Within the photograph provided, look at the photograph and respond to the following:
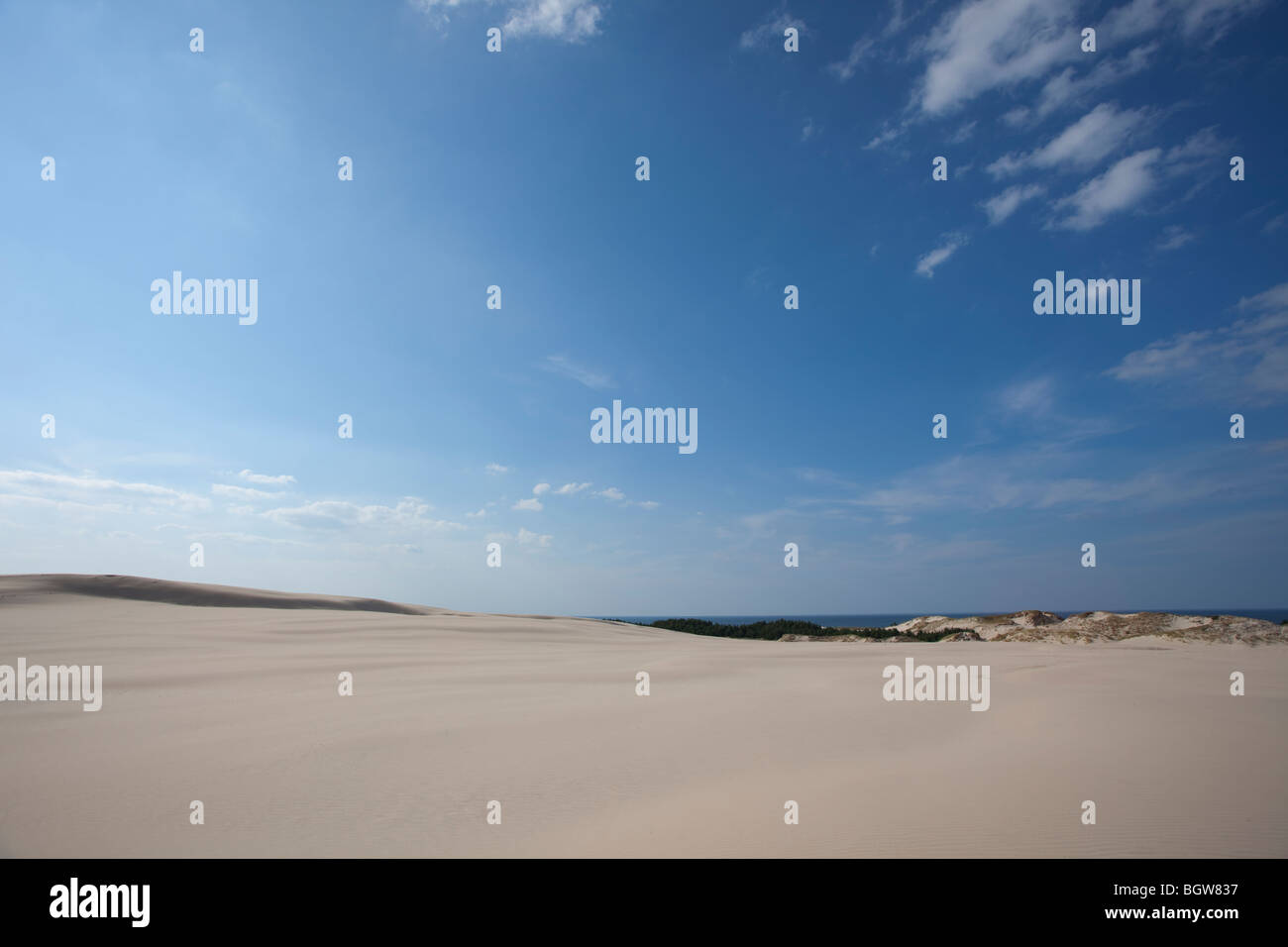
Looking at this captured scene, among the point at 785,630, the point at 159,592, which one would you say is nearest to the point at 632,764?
the point at 785,630

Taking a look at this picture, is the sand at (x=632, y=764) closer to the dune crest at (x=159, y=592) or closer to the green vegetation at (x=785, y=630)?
the green vegetation at (x=785, y=630)

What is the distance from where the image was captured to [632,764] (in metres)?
5.00

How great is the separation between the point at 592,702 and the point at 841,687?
384cm

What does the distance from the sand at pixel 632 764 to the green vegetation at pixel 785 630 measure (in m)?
12.7

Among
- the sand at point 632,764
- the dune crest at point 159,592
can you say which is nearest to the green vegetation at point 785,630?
the sand at point 632,764

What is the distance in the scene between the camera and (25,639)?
11648 millimetres

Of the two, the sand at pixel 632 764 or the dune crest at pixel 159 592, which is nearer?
the sand at pixel 632 764

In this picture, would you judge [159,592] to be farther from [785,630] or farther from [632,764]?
[632,764]

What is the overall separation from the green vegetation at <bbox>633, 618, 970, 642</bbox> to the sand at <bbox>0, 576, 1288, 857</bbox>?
12722mm

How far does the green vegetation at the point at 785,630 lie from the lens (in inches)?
881
